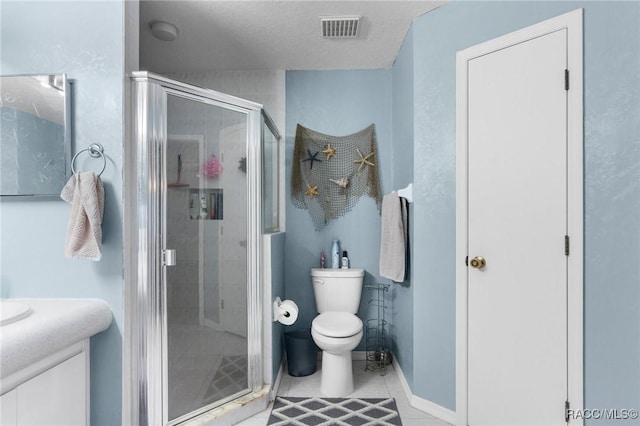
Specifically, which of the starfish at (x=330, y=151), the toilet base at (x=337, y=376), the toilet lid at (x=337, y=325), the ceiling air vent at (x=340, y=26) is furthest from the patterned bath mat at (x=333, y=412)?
the ceiling air vent at (x=340, y=26)

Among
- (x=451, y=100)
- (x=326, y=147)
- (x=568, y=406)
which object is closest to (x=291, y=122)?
(x=326, y=147)

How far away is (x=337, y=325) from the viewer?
7.97ft

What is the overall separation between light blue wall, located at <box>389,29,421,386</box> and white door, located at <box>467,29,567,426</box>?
43 cm

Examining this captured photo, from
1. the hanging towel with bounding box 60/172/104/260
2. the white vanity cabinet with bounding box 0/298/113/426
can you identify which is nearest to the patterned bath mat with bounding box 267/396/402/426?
the white vanity cabinet with bounding box 0/298/113/426

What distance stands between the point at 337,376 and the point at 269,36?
2.37 m

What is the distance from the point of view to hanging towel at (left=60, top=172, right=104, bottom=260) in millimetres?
1540

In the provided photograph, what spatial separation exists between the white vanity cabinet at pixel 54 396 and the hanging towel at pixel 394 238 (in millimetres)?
1824

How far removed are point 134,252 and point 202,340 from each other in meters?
0.60

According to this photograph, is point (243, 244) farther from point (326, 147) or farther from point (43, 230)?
point (326, 147)

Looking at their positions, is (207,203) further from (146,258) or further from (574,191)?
(574,191)

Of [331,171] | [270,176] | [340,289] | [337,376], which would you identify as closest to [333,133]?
[331,171]

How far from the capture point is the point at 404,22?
7.55ft
